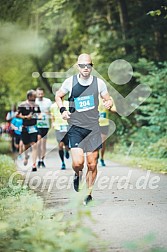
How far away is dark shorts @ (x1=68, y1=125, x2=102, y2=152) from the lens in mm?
8852

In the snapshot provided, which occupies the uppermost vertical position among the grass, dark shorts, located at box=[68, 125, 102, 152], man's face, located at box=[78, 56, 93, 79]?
man's face, located at box=[78, 56, 93, 79]

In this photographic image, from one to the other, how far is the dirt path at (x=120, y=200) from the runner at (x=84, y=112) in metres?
0.64

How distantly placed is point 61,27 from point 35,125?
12.9 meters

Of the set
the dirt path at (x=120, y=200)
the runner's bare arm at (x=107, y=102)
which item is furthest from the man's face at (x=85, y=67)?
the dirt path at (x=120, y=200)

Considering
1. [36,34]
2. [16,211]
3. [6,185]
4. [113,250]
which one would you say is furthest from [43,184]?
[36,34]

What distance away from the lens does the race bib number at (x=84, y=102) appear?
8.74 meters

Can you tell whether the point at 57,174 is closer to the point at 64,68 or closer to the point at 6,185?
the point at 6,185

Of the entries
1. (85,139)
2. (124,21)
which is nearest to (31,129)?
(85,139)

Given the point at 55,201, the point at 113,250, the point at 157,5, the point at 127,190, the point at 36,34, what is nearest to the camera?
the point at 113,250

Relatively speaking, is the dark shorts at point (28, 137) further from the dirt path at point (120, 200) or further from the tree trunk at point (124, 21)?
the tree trunk at point (124, 21)

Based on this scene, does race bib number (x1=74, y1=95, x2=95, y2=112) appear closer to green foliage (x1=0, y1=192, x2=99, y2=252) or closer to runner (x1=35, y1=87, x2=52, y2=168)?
green foliage (x1=0, y1=192, x2=99, y2=252)

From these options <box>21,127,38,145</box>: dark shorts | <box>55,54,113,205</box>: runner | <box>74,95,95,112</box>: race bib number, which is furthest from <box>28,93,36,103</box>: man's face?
Result: <box>74,95,95,112</box>: race bib number

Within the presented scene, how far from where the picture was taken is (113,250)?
5832 mm

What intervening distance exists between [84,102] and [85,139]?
57cm
